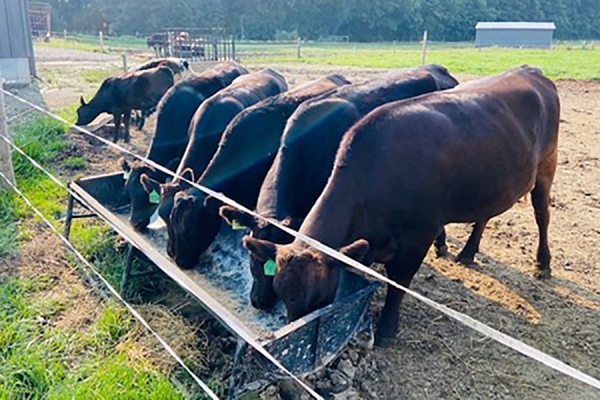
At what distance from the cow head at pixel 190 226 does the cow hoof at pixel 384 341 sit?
146cm

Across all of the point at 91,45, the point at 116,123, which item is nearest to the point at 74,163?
the point at 116,123

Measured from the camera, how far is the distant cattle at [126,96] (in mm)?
9438

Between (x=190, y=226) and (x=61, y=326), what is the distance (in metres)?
1.07

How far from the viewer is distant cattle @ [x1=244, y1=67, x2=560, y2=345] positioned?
288 centimetres

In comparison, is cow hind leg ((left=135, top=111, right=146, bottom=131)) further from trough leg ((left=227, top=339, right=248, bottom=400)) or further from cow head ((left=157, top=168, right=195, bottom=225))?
trough leg ((left=227, top=339, right=248, bottom=400))

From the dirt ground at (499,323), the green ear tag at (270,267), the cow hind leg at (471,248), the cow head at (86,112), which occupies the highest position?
the green ear tag at (270,267)

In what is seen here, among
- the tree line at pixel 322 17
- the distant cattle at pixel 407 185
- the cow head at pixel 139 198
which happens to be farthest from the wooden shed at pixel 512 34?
the cow head at pixel 139 198

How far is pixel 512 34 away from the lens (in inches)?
2361

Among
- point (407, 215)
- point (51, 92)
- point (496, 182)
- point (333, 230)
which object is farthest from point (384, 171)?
point (51, 92)

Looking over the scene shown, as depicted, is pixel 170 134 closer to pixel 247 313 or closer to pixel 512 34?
pixel 247 313

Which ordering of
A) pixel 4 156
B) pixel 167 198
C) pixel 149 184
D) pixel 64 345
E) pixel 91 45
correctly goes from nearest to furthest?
pixel 64 345, pixel 167 198, pixel 149 184, pixel 4 156, pixel 91 45

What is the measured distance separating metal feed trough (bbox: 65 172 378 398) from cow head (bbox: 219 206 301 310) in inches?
4.8

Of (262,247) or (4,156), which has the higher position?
(262,247)

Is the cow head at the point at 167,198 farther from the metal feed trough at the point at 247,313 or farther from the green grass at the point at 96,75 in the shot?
the green grass at the point at 96,75
